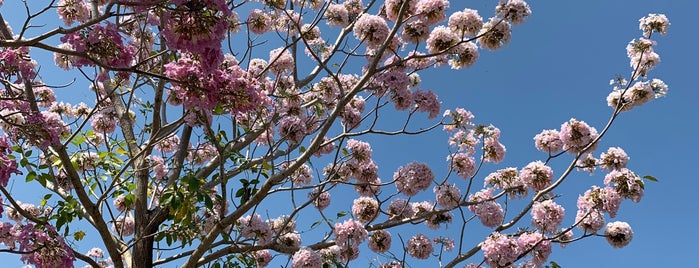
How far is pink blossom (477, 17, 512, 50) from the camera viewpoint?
531 cm

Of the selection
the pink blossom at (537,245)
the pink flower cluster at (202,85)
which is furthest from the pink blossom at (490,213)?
the pink flower cluster at (202,85)

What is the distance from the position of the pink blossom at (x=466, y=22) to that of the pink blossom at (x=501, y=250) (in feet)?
6.19

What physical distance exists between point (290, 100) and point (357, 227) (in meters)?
1.49

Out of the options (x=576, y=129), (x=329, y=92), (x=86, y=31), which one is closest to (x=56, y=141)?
(x=86, y=31)

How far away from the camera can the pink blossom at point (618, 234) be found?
5.32 meters

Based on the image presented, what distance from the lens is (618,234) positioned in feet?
17.5

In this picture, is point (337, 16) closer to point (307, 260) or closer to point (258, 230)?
point (258, 230)

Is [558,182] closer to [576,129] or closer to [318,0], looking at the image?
[576,129]

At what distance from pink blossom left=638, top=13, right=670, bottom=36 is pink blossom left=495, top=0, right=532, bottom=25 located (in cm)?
139

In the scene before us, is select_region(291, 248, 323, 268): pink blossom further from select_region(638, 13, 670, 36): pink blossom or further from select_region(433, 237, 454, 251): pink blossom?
select_region(638, 13, 670, 36): pink blossom

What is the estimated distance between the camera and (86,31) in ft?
9.98

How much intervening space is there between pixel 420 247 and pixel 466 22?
2.61 meters

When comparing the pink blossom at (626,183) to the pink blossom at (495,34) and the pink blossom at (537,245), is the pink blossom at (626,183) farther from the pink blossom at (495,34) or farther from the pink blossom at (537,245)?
the pink blossom at (495,34)

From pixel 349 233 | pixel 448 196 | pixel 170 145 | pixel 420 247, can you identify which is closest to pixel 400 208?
pixel 420 247
